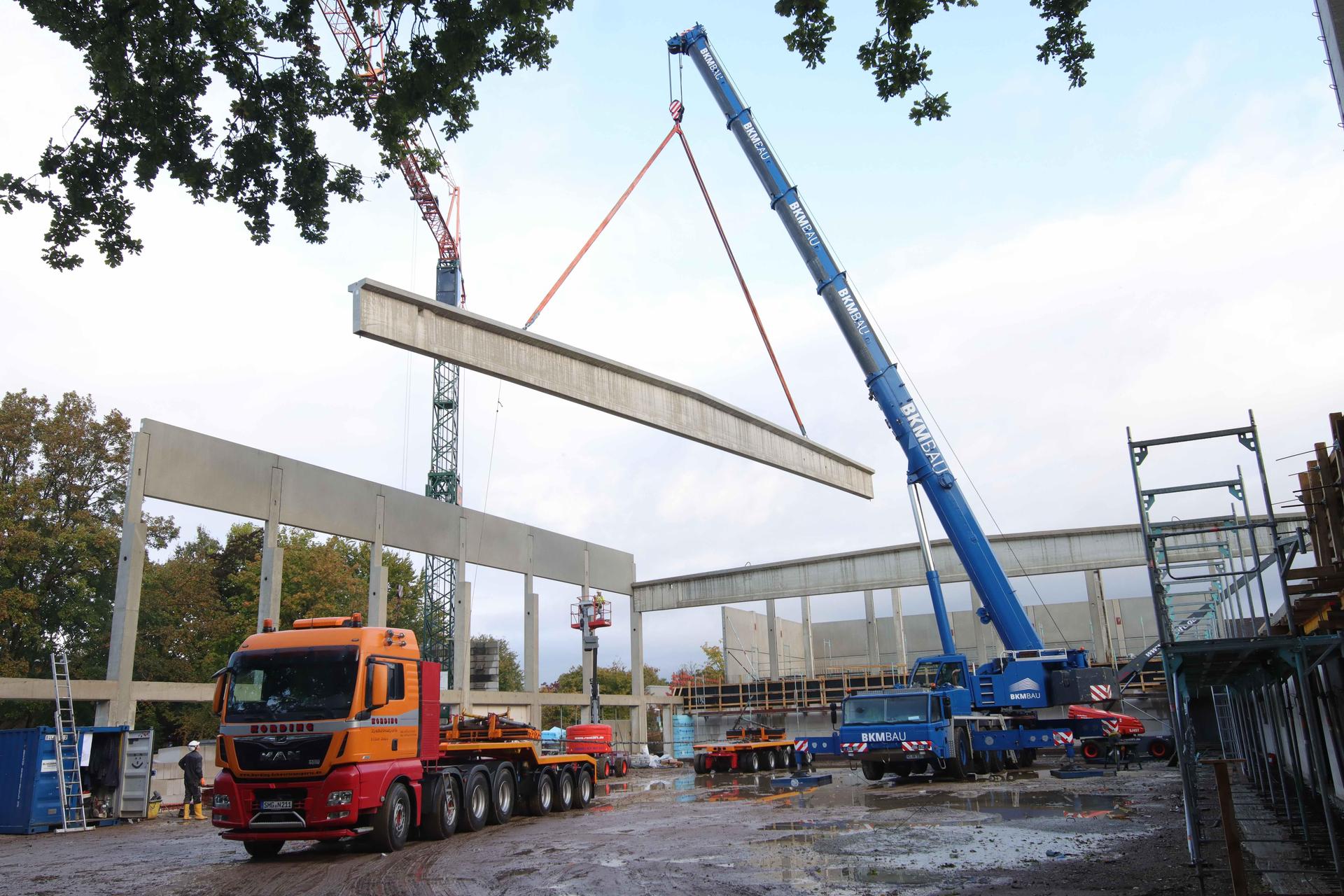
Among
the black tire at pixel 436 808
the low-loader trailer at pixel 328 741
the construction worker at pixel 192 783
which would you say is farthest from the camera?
the construction worker at pixel 192 783

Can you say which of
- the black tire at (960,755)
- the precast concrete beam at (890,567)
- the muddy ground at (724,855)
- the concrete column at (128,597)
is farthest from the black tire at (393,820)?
the precast concrete beam at (890,567)

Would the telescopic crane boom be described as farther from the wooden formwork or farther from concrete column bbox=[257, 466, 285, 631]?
concrete column bbox=[257, 466, 285, 631]

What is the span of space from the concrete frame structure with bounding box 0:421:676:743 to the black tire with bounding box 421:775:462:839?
8851mm

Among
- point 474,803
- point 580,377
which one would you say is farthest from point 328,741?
point 580,377

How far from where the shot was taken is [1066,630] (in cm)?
4369

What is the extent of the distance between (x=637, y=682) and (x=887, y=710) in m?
21.1

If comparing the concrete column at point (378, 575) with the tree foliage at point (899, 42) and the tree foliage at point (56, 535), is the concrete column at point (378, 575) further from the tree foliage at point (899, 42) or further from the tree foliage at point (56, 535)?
the tree foliage at point (899, 42)

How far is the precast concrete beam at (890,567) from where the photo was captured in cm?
3369

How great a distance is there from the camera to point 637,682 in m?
40.2

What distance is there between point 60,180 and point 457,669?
70.9ft

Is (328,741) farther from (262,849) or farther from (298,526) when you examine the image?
(298,526)

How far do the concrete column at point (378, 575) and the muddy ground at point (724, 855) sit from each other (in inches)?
329

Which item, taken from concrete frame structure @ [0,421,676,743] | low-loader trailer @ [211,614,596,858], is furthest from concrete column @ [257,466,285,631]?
low-loader trailer @ [211,614,596,858]

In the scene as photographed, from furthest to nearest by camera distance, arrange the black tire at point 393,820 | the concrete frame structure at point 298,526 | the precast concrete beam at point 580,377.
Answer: the concrete frame structure at point 298,526 < the precast concrete beam at point 580,377 < the black tire at point 393,820
